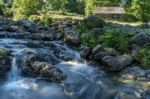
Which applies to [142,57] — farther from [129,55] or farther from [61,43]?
[61,43]

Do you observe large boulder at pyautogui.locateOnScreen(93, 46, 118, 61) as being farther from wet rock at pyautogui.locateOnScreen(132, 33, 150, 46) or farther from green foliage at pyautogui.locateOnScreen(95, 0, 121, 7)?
green foliage at pyautogui.locateOnScreen(95, 0, 121, 7)

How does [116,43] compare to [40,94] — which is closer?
[40,94]

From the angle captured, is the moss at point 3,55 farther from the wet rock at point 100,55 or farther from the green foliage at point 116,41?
the green foliage at point 116,41

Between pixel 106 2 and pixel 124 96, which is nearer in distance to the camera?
pixel 124 96

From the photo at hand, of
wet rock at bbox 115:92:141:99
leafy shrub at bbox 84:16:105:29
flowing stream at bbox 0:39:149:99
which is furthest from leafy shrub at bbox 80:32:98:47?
wet rock at bbox 115:92:141:99

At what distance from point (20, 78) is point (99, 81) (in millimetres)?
4393

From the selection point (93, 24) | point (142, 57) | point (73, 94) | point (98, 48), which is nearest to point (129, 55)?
point (142, 57)

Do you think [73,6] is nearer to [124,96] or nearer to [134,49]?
[134,49]

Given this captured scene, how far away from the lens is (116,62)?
20031 mm

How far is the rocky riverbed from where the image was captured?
A: 1535 cm

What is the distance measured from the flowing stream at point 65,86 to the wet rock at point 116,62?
2.64 ft

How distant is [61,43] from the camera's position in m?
25.1

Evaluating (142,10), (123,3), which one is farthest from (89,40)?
(123,3)

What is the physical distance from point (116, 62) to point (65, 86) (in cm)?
524
